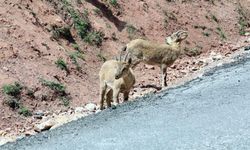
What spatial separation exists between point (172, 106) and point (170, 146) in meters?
2.67

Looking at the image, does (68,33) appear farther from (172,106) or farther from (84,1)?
(172,106)

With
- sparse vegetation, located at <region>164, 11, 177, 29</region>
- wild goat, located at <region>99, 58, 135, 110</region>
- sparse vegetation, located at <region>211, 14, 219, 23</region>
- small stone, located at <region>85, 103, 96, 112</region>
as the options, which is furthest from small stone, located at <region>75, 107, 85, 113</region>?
sparse vegetation, located at <region>211, 14, 219, 23</region>

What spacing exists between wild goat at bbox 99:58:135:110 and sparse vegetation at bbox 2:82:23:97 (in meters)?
2.32

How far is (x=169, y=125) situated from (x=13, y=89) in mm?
6401

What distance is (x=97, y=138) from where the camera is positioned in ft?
33.8

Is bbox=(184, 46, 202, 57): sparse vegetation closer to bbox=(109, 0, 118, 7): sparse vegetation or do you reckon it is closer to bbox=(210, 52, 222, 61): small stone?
bbox=(210, 52, 222, 61): small stone

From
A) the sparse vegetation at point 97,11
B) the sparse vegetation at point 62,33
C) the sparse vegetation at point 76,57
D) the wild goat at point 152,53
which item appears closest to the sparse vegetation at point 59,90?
the sparse vegetation at point 76,57

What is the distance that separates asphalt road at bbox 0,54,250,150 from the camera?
9704mm

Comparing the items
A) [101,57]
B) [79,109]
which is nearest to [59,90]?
[79,109]

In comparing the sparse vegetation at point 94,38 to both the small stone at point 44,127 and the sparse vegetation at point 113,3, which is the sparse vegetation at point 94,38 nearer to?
the sparse vegetation at point 113,3

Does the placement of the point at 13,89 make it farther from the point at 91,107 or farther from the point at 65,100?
the point at 91,107

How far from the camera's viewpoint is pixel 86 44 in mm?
20734

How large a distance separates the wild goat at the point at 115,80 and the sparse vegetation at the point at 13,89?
2324 mm

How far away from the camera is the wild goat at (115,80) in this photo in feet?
47.6
